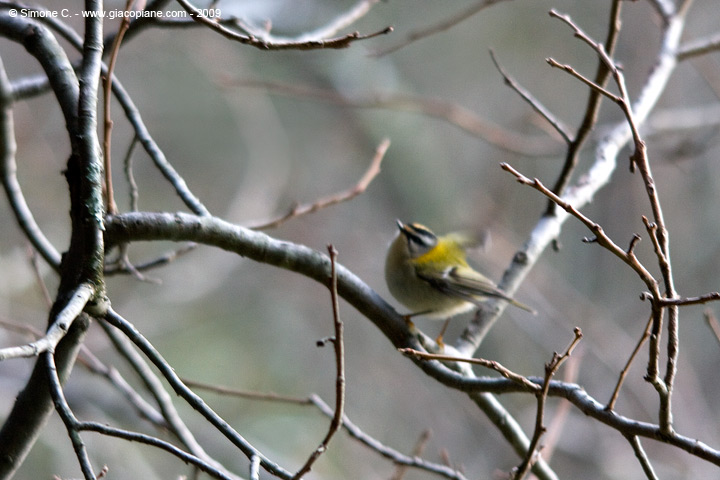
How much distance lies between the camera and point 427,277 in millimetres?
2350

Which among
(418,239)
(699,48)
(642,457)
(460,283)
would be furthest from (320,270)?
(699,48)

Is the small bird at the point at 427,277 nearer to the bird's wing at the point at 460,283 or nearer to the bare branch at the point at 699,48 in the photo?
the bird's wing at the point at 460,283

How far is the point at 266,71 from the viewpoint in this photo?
6930 millimetres

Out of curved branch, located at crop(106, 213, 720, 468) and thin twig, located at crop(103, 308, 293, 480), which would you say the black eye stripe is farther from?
thin twig, located at crop(103, 308, 293, 480)

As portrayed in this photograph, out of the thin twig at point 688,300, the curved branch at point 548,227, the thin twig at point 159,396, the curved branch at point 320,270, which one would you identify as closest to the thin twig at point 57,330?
the curved branch at point 320,270

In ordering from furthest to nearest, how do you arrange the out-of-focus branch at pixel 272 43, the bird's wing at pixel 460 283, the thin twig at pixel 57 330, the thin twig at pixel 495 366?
1. the bird's wing at pixel 460 283
2. the out-of-focus branch at pixel 272 43
3. the thin twig at pixel 495 366
4. the thin twig at pixel 57 330

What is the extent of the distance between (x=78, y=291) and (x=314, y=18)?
18.8 ft

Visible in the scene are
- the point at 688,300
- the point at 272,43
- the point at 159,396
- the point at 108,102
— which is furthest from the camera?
the point at 159,396

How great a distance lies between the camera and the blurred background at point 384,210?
5.16 meters

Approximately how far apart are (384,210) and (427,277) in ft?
14.7

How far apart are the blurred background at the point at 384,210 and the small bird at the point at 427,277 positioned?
197cm

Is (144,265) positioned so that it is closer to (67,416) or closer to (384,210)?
(67,416)

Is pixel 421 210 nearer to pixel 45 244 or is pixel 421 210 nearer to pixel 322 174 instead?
pixel 322 174

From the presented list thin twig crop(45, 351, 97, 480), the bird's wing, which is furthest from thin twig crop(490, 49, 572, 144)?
thin twig crop(45, 351, 97, 480)
